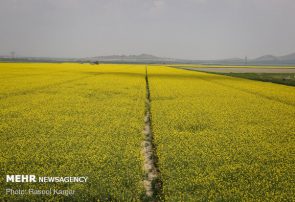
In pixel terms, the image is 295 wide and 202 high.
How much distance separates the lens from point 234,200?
5531mm

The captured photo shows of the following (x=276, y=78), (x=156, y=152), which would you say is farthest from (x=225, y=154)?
→ (x=276, y=78)

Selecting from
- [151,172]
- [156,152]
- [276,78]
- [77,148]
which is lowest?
[151,172]

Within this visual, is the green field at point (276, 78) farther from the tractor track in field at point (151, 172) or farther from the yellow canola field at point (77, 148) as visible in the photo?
the tractor track in field at point (151, 172)

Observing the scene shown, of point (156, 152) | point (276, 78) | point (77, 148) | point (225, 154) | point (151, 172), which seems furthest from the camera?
point (276, 78)

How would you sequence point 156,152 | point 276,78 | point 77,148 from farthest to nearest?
point 276,78 < point 156,152 < point 77,148

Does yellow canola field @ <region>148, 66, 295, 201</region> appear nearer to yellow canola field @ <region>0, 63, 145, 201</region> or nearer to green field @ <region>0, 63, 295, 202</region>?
green field @ <region>0, 63, 295, 202</region>

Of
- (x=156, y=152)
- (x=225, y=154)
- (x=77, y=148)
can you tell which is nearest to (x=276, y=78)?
(x=225, y=154)

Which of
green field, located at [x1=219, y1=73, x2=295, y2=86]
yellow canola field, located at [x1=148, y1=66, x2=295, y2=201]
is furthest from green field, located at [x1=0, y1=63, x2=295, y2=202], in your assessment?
green field, located at [x1=219, y1=73, x2=295, y2=86]

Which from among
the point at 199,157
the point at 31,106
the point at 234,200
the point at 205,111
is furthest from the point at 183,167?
the point at 31,106

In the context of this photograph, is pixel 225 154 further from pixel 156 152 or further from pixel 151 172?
pixel 151 172

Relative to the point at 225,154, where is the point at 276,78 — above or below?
above

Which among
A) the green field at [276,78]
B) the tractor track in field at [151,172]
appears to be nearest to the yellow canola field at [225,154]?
the tractor track in field at [151,172]

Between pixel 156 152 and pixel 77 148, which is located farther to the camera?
pixel 156 152

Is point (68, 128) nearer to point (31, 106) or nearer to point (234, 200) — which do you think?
point (31, 106)
